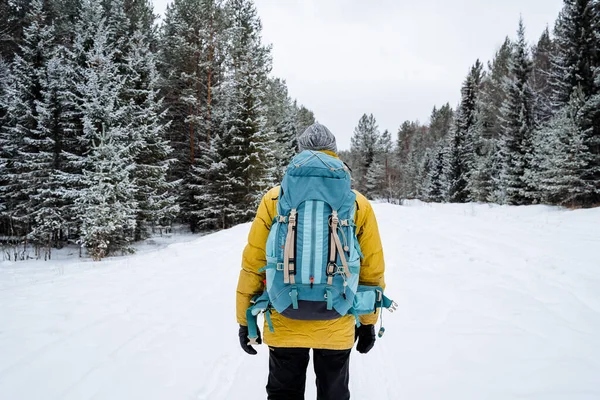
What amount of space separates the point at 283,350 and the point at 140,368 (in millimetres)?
2243

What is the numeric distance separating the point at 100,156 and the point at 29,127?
7651 millimetres

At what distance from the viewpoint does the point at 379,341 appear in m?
3.93

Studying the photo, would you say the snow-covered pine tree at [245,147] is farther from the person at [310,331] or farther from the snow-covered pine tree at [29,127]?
the person at [310,331]

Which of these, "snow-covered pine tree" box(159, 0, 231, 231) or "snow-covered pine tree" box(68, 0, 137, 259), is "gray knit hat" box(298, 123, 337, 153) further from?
"snow-covered pine tree" box(159, 0, 231, 231)

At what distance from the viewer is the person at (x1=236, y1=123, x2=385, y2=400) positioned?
184 cm

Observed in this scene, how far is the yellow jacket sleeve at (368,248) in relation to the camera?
2.02 meters

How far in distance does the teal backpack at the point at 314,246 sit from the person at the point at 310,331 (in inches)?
6.4

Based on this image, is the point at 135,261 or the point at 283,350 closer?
the point at 283,350

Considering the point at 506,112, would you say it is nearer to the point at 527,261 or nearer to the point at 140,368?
the point at 527,261

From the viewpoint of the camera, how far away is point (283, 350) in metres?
1.88

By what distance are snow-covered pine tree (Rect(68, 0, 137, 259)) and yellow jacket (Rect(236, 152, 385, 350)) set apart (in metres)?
11.4

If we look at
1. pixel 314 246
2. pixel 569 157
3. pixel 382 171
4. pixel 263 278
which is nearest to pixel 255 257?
pixel 263 278

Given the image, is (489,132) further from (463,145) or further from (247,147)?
(247,147)

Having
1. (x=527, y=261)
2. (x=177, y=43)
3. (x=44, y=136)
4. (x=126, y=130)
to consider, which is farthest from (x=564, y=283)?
(x=177, y=43)
